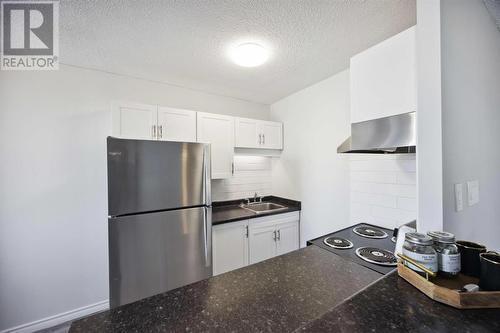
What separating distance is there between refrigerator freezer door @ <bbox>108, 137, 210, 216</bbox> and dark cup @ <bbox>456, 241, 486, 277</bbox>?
1627 mm

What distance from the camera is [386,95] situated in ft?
3.46

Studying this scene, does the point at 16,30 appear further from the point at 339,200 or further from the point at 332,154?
the point at 339,200

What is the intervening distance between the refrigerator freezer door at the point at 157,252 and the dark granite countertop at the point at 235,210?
0.92 feet

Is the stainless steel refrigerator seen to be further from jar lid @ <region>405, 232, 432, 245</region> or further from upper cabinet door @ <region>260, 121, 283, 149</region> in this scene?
jar lid @ <region>405, 232, 432, 245</region>

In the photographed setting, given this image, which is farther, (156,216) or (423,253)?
(156,216)

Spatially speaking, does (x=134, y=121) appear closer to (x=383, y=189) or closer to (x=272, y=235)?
(x=272, y=235)

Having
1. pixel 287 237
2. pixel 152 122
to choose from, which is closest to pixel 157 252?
pixel 152 122

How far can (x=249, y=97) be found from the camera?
2766 millimetres

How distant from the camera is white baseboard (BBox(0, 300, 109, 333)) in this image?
160cm

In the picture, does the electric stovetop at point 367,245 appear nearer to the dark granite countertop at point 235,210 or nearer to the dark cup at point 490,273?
the dark cup at point 490,273

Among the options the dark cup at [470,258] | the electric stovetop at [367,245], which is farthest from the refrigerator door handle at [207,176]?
the dark cup at [470,258]

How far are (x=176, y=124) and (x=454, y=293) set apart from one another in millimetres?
2216

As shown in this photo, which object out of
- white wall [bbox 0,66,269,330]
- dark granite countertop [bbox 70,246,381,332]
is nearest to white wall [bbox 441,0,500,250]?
dark granite countertop [bbox 70,246,381,332]

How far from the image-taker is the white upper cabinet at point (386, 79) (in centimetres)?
97
